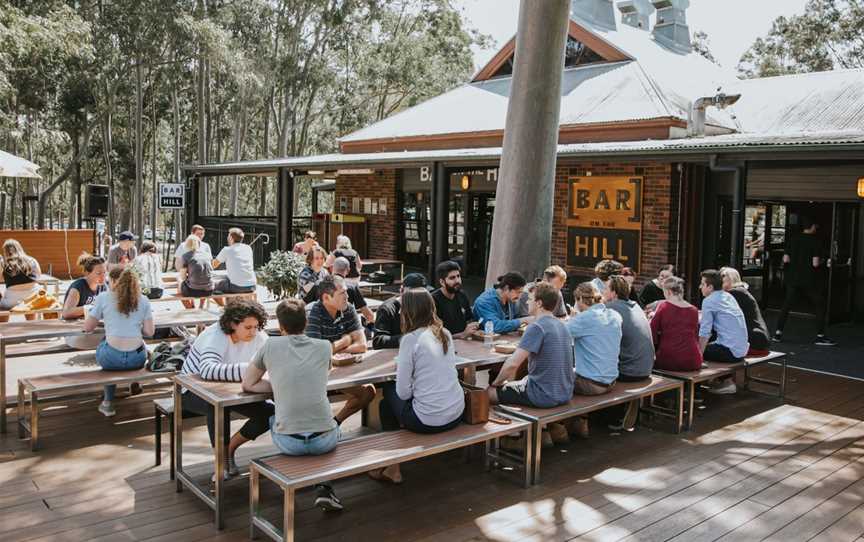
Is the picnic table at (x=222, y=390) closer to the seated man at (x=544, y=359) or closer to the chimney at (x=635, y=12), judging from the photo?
the seated man at (x=544, y=359)

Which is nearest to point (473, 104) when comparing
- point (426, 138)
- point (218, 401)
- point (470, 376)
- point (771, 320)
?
point (426, 138)

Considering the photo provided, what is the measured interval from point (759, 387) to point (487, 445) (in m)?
3.75

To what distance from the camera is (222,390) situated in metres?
4.34

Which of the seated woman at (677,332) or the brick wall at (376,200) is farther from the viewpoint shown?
the brick wall at (376,200)

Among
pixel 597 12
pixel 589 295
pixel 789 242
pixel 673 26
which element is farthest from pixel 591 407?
pixel 673 26

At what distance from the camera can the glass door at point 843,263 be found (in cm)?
1135

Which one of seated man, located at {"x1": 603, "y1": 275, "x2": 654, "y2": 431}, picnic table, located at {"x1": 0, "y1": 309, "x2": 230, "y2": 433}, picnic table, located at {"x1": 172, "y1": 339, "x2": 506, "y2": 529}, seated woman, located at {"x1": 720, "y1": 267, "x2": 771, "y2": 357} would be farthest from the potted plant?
seated woman, located at {"x1": 720, "y1": 267, "x2": 771, "y2": 357}

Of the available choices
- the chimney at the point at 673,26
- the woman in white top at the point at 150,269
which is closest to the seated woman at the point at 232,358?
the woman in white top at the point at 150,269

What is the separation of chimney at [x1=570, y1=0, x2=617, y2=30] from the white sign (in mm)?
9786

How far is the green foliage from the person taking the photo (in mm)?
28031

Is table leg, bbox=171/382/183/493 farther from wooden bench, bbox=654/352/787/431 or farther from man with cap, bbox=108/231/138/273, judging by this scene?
man with cap, bbox=108/231/138/273

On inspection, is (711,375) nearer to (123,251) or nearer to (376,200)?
(123,251)

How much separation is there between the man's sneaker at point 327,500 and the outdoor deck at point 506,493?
0.14ft

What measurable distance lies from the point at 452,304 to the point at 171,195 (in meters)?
9.90
